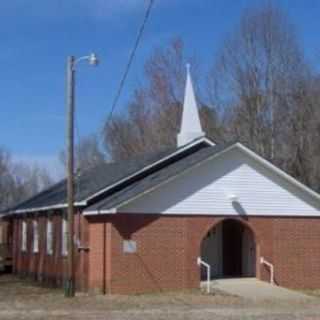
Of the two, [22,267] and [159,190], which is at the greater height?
[159,190]

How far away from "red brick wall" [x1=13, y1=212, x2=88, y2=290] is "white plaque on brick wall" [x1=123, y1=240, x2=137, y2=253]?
6.11ft

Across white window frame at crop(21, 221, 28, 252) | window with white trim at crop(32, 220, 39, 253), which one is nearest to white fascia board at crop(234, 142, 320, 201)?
window with white trim at crop(32, 220, 39, 253)

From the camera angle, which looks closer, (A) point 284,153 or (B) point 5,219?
(B) point 5,219

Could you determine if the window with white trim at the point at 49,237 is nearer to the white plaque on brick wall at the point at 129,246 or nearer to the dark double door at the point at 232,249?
the white plaque on brick wall at the point at 129,246

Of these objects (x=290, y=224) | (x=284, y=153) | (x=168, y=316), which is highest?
(x=284, y=153)

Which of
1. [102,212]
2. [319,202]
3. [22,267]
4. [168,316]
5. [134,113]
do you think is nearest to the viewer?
[168,316]

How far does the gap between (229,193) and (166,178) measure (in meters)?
2.62

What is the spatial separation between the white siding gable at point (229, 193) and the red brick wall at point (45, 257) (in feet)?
9.58

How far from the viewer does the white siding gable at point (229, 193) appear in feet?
89.7

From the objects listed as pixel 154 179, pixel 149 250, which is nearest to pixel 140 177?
pixel 154 179

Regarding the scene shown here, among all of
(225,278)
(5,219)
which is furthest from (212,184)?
(5,219)

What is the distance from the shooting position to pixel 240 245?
104 ft

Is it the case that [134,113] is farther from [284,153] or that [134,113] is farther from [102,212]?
[102,212]

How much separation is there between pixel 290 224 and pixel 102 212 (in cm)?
750
